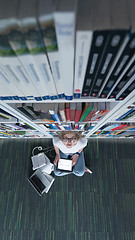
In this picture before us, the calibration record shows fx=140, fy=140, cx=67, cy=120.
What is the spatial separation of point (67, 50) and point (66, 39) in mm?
40

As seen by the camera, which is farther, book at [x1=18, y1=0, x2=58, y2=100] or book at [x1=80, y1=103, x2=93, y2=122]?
book at [x1=80, y1=103, x2=93, y2=122]

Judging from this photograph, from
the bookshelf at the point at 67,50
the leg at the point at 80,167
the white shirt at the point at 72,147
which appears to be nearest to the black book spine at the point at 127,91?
the bookshelf at the point at 67,50

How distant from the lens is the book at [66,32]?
333 mm

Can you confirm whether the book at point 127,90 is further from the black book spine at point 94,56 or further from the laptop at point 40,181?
the laptop at point 40,181

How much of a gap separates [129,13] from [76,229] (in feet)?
7.35

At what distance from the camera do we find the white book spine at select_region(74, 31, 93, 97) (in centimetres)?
39

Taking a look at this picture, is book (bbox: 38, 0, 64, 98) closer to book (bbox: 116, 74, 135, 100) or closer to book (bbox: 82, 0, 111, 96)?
book (bbox: 82, 0, 111, 96)

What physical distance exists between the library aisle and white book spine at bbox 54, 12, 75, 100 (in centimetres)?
184

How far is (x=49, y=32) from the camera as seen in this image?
0.39m

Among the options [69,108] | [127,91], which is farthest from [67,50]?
[69,108]

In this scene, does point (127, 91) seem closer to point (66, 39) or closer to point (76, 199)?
point (66, 39)

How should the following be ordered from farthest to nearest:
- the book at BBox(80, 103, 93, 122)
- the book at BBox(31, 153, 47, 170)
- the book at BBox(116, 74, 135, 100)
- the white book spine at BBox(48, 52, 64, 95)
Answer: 1. the book at BBox(31, 153, 47, 170)
2. the book at BBox(80, 103, 93, 122)
3. the book at BBox(116, 74, 135, 100)
4. the white book spine at BBox(48, 52, 64, 95)

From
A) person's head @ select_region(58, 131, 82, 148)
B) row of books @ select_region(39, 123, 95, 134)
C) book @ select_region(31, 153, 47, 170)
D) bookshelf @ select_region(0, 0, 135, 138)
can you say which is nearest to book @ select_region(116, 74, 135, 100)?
bookshelf @ select_region(0, 0, 135, 138)

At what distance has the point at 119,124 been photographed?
1.44 m
